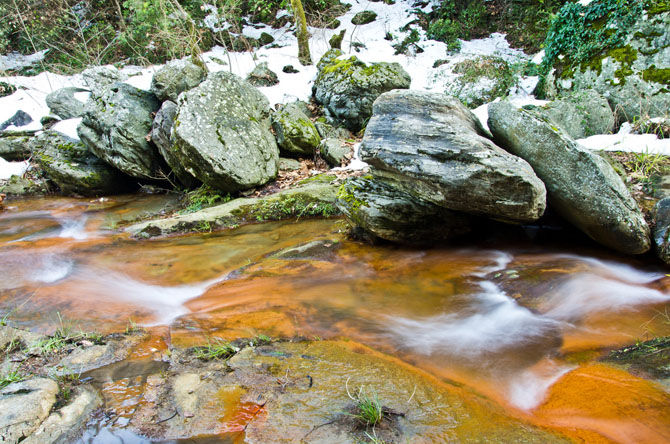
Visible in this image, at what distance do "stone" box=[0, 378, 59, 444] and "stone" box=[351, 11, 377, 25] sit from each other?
1879 cm

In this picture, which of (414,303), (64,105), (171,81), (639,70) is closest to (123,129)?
(171,81)

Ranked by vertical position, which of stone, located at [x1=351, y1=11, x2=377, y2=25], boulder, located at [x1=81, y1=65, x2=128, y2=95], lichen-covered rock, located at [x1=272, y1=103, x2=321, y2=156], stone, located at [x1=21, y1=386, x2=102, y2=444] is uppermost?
stone, located at [x1=351, y1=11, x2=377, y2=25]

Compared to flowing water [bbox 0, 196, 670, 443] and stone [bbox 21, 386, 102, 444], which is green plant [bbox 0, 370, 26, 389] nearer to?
stone [bbox 21, 386, 102, 444]

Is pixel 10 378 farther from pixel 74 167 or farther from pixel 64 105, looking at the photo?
pixel 64 105

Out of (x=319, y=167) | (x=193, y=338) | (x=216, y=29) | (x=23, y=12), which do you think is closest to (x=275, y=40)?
(x=216, y=29)

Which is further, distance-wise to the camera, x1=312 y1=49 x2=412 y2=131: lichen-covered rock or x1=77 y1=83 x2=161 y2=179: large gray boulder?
x1=312 y1=49 x2=412 y2=131: lichen-covered rock

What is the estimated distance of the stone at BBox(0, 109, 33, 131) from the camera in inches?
459

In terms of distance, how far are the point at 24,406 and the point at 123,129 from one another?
25.4ft

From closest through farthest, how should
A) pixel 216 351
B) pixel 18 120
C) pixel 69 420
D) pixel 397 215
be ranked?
pixel 69 420, pixel 216 351, pixel 397 215, pixel 18 120

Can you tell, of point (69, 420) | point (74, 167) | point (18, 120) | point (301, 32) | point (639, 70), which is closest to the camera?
point (69, 420)

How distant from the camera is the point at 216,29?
17.8 m

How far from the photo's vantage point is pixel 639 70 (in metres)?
7.60

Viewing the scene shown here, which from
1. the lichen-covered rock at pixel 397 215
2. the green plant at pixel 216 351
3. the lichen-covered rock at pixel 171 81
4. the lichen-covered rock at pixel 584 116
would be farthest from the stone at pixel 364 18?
the green plant at pixel 216 351

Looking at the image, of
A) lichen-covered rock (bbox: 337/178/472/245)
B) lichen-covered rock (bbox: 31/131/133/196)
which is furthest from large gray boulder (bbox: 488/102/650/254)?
lichen-covered rock (bbox: 31/131/133/196)
